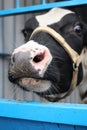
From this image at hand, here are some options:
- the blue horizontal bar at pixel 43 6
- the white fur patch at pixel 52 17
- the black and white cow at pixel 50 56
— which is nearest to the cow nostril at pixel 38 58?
the black and white cow at pixel 50 56

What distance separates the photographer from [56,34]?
147 centimetres

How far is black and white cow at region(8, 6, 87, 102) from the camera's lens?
1257 millimetres

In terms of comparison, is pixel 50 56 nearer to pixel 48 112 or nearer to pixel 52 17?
pixel 52 17

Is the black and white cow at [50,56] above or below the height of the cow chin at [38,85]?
above

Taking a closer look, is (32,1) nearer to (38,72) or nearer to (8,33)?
(8,33)

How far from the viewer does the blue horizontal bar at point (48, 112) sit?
0.87m

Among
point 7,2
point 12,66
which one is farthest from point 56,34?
point 7,2

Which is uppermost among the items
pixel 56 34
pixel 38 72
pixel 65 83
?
pixel 56 34

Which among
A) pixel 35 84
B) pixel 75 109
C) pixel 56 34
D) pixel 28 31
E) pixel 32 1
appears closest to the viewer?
pixel 75 109

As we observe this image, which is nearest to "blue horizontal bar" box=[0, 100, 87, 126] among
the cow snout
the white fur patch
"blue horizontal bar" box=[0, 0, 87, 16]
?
the cow snout

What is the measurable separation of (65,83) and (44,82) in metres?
0.22

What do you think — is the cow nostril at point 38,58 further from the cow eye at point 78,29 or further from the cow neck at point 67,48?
the cow eye at point 78,29

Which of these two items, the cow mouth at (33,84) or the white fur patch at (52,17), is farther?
the white fur patch at (52,17)

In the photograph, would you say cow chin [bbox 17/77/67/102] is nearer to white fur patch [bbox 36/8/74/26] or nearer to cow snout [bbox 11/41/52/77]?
cow snout [bbox 11/41/52/77]
